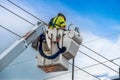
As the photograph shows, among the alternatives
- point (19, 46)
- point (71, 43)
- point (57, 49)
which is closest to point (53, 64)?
point (57, 49)

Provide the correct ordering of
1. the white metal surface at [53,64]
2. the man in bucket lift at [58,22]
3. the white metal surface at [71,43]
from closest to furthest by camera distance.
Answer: the white metal surface at [53,64]
the white metal surface at [71,43]
the man in bucket lift at [58,22]

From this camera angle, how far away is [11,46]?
1129cm

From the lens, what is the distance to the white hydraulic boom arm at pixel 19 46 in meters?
10.7

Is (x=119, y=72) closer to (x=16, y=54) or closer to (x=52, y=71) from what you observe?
(x=52, y=71)

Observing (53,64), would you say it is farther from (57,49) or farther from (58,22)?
(58,22)

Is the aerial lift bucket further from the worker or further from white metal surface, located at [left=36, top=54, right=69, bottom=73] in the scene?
the worker

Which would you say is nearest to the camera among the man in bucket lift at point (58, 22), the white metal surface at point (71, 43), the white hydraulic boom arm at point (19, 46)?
the white hydraulic boom arm at point (19, 46)

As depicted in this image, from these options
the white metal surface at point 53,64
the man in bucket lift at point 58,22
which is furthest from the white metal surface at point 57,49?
the man in bucket lift at point 58,22

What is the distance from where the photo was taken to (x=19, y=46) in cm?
1152

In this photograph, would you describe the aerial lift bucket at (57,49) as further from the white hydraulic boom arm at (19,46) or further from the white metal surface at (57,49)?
the white hydraulic boom arm at (19,46)

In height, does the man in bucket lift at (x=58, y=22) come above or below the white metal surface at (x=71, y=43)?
above

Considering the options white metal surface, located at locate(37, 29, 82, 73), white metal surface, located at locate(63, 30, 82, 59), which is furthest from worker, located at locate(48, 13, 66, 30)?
white metal surface, located at locate(63, 30, 82, 59)

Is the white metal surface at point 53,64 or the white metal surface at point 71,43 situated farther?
the white metal surface at point 71,43

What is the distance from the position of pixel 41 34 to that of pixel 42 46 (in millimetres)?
383
